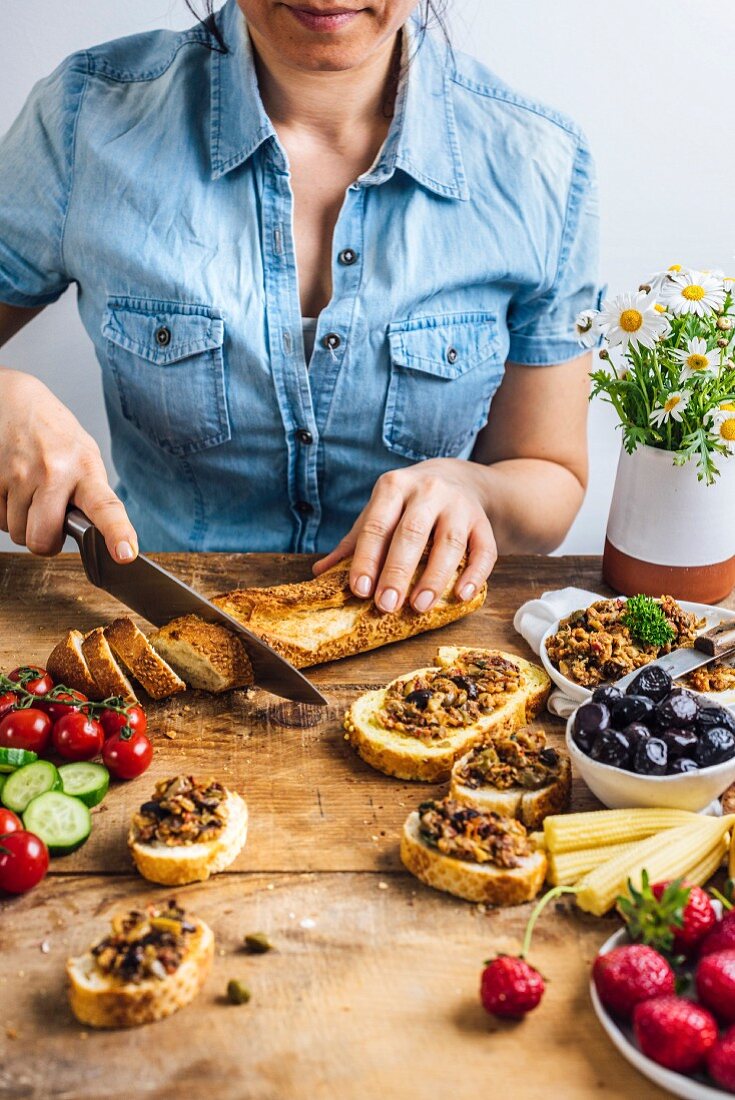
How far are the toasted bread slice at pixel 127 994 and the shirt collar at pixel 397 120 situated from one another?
6.09 feet

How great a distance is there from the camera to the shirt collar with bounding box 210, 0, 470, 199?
99.4 inches

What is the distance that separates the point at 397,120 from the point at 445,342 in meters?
0.55

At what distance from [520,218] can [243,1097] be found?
2.11m

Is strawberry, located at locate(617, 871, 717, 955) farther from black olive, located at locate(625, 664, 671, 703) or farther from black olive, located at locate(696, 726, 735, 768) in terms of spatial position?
black olive, located at locate(625, 664, 671, 703)

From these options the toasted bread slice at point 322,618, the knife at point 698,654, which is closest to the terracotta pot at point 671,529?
the knife at point 698,654

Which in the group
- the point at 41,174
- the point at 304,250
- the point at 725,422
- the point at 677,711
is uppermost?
the point at 41,174

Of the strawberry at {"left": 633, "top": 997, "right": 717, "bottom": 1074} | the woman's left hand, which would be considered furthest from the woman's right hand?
the strawberry at {"left": 633, "top": 997, "right": 717, "bottom": 1074}

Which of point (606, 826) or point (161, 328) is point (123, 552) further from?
point (606, 826)

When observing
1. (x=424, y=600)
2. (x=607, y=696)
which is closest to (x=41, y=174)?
(x=424, y=600)

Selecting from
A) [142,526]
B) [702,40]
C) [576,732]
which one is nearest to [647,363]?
[576,732]

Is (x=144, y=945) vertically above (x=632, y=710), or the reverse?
(x=632, y=710)

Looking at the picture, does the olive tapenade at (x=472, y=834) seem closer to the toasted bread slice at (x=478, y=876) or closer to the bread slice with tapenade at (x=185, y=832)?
the toasted bread slice at (x=478, y=876)

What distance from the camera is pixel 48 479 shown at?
2.17 metres

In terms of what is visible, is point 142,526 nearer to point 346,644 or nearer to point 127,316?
point 127,316
